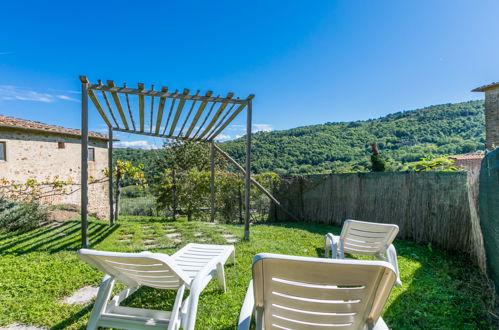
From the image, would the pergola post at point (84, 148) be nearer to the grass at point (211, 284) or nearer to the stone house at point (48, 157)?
the grass at point (211, 284)

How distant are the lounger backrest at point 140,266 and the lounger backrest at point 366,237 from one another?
2440mm

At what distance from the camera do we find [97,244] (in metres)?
4.79

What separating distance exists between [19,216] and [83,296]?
→ 14.5 ft

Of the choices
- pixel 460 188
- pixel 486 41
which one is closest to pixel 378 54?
pixel 486 41

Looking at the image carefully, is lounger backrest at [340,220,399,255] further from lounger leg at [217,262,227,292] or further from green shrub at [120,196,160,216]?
green shrub at [120,196,160,216]

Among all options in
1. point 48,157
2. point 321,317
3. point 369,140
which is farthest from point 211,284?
point 369,140

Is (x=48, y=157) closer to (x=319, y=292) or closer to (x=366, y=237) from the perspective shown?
(x=366, y=237)

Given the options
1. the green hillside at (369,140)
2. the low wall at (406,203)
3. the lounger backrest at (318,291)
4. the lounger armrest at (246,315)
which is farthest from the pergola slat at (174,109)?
the green hillside at (369,140)

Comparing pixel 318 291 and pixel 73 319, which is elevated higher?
pixel 318 291

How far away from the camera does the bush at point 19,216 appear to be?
5605mm

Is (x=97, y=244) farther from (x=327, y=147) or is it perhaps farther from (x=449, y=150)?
(x=449, y=150)

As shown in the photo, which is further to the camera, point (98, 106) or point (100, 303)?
point (98, 106)

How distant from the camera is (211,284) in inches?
119

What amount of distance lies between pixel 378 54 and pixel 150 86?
1141 cm
